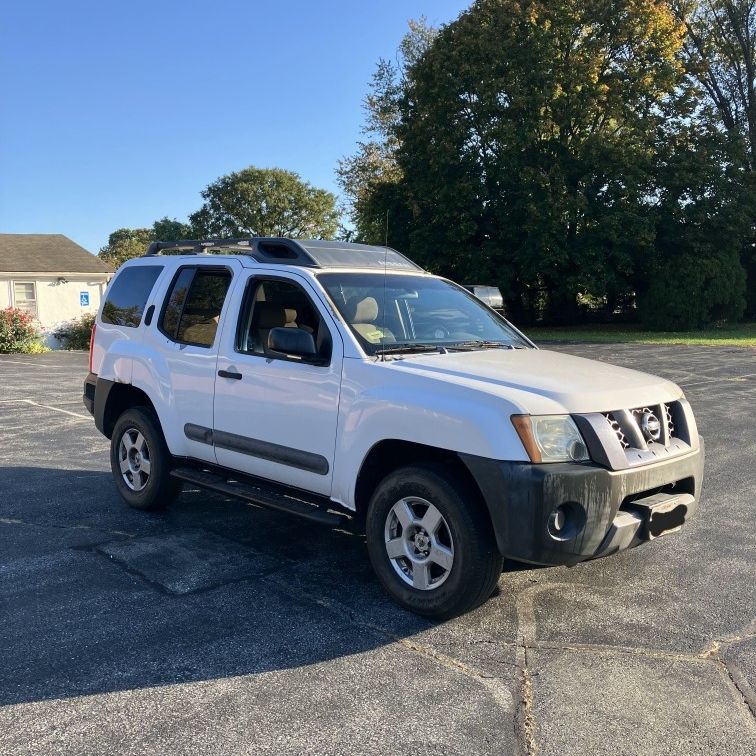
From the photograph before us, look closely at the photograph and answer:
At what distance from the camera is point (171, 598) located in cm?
433

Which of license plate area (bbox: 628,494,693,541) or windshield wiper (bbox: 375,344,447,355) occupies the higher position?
windshield wiper (bbox: 375,344,447,355)

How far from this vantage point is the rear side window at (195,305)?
544 centimetres

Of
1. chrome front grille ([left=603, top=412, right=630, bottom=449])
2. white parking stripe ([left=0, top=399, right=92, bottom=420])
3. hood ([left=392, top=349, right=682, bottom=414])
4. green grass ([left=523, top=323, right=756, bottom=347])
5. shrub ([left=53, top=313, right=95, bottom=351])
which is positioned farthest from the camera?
shrub ([left=53, top=313, right=95, bottom=351])

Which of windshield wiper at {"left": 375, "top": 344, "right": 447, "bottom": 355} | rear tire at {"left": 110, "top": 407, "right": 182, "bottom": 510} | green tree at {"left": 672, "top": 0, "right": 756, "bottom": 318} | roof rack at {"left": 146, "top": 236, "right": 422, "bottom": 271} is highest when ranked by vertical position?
green tree at {"left": 672, "top": 0, "right": 756, "bottom": 318}

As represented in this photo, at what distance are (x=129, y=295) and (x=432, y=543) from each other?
3.71 meters

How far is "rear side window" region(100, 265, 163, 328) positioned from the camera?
20.2 ft

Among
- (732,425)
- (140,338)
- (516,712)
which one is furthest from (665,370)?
(516,712)

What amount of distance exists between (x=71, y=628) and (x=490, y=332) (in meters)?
3.16

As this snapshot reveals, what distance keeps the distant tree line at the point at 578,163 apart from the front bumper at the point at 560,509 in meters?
27.7

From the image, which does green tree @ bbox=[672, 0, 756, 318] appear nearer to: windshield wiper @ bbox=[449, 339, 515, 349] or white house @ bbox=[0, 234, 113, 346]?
white house @ bbox=[0, 234, 113, 346]

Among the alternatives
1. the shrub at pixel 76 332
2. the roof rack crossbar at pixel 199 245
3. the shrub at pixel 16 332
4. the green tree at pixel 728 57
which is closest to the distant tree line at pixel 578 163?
the green tree at pixel 728 57

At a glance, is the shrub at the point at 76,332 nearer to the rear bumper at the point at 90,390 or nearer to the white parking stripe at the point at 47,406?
the white parking stripe at the point at 47,406

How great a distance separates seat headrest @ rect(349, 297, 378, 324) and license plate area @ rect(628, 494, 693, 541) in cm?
190

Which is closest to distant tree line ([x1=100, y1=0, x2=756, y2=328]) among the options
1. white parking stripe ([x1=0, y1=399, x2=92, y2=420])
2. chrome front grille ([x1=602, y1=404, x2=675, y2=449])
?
white parking stripe ([x1=0, y1=399, x2=92, y2=420])
